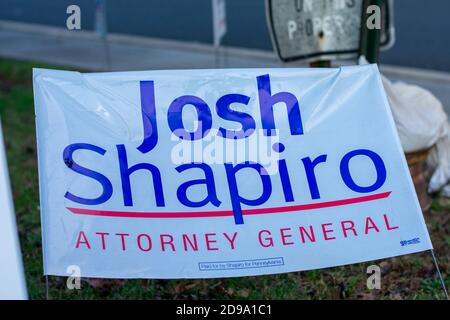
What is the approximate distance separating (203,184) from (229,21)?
31.8 ft

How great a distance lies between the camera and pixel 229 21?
42.7ft

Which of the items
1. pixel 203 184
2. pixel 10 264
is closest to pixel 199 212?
pixel 203 184

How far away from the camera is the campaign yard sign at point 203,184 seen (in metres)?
3.58

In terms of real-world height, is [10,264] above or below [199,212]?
below

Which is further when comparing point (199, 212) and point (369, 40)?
point (369, 40)

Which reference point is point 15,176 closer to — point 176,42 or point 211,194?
point 211,194

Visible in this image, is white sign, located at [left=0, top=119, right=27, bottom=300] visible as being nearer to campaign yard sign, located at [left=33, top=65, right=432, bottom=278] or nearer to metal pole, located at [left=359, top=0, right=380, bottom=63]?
campaign yard sign, located at [left=33, top=65, right=432, bottom=278]

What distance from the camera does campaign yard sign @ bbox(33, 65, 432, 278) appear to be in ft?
11.8

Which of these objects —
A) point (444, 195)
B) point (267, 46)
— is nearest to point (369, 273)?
point (444, 195)

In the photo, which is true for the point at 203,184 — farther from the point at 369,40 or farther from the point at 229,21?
the point at 229,21

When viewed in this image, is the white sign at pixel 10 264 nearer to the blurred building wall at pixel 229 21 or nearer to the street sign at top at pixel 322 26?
the street sign at top at pixel 322 26

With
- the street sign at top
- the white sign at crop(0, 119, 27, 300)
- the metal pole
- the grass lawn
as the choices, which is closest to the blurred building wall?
the street sign at top

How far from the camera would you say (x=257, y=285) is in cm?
467

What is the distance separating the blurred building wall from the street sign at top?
306 cm
